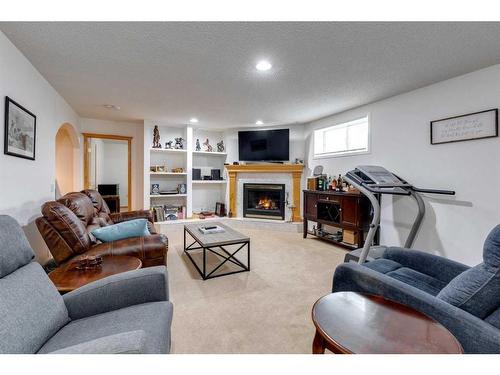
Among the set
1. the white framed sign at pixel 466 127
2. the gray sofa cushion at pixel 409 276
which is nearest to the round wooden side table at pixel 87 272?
the gray sofa cushion at pixel 409 276

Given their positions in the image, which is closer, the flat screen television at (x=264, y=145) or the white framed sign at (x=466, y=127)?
the white framed sign at (x=466, y=127)

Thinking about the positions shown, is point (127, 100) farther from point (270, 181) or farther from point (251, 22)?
point (270, 181)

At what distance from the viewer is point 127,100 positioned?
3.62 metres

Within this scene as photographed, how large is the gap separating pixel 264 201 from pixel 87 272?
4.14 m

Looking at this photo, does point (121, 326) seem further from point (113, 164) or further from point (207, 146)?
point (113, 164)

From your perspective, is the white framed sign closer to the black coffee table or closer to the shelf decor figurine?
the black coffee table

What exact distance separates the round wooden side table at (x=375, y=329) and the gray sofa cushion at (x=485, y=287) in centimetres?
21

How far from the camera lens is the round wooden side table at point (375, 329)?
928 millimetres

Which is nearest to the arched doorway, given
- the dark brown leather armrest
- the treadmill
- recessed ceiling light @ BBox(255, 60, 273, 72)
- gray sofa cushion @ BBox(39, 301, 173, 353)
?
the dark brown leather armrest

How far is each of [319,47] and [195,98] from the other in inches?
78.1

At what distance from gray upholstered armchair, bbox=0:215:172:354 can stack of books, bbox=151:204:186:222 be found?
3.92m

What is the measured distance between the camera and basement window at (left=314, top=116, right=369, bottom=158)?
402cm

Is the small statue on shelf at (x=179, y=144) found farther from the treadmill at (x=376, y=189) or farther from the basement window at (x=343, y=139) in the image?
the treadmill at (x=376, y=189)
